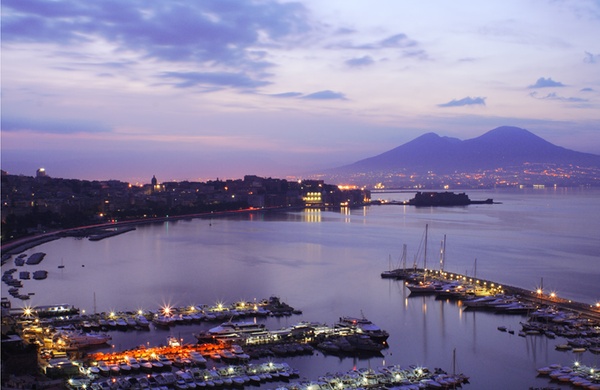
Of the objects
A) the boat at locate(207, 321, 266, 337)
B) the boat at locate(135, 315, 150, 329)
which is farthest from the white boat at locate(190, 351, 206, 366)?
the boat at locate(135, 315, 150, 329)

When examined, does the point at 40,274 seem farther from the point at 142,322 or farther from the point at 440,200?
the point at 440,200

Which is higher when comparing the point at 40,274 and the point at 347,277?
the point at 40,274

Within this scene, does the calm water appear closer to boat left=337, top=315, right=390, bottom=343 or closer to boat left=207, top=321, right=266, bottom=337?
boat left=337, top=315, right=390, bottom=343

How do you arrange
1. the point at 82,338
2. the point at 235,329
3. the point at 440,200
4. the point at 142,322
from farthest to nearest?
the point at 440,200, the point at 142,322, the point at 235,329, the point at 82,338

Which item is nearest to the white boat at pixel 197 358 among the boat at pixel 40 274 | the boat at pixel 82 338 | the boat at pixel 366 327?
the boat at pixel 82 338

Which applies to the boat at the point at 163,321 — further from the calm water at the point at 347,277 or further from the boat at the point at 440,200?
the boat at the point at 440,200

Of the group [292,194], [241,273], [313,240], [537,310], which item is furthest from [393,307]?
[292,194]

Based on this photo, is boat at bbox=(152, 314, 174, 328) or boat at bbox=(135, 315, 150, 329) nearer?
boat at bbox=(135, 315, 150, 329)

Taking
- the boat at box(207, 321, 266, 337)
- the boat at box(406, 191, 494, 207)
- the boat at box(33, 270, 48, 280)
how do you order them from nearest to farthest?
1. the boat at box(207, 321, 266, 337)
2. the boat at box(33, 270, 48, 280)
3. the boat at box(406, 191, 494, 207)

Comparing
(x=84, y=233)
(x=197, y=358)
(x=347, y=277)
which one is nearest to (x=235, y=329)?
(x=197, y=358)
